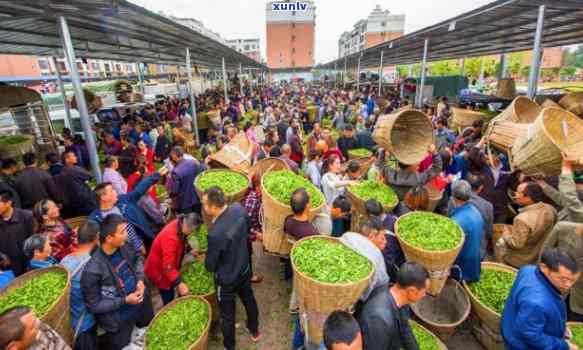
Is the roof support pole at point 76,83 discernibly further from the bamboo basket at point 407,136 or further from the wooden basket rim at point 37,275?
the bamboo basket at point 407,136

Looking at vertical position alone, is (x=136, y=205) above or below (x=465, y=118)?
below

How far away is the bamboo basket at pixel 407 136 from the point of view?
4832mm

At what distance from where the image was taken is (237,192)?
13.5 ft

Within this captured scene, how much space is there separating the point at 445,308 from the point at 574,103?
5696 millimetres

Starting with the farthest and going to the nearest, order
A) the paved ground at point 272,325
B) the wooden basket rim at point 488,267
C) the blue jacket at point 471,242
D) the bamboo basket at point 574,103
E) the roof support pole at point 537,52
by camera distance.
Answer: the bamboo basket at point 574,103, the roof support pole at point 537,52, the paved ground at point 272,325, the blue jacket at point 471,242, the wooden basket rim at point 488,267

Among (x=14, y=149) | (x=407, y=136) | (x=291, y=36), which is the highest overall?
(x=291, y=36)

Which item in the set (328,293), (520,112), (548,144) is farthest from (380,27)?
(328,293)


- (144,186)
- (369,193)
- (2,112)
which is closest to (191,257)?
(144,186)

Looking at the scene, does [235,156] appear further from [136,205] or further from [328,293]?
[328,293]

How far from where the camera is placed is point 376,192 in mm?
4578

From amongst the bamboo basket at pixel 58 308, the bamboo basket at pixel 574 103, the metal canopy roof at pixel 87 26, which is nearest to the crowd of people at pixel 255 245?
the bamboo basket at pixel 58 308

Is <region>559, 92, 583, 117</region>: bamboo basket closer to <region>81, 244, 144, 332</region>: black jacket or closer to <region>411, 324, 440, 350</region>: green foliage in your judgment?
<region>411, 324, 440, 350</region>: green foliage

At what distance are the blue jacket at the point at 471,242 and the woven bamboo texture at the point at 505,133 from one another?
139 cm

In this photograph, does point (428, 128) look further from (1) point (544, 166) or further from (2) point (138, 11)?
(2) point (138, 11)
